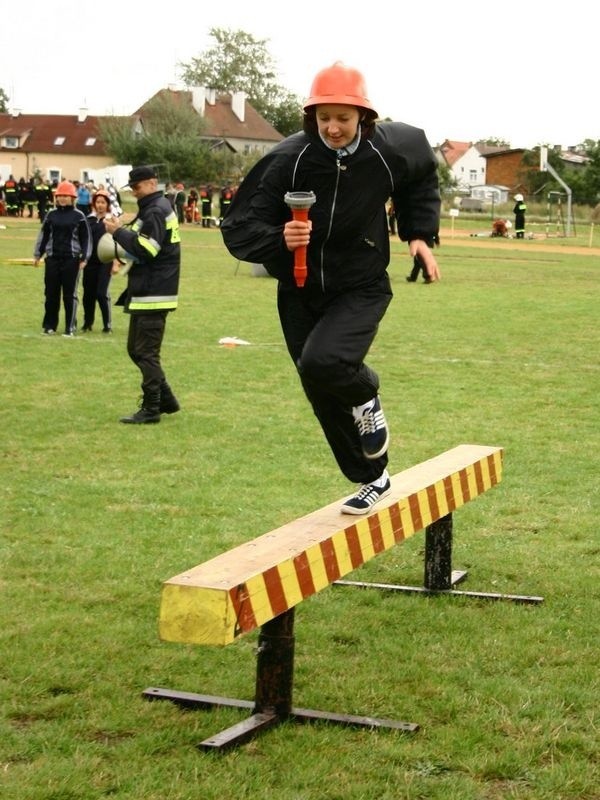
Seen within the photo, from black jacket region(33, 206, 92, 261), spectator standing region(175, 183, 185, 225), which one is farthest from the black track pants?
spectator standing region(175, 183, 185, 225)

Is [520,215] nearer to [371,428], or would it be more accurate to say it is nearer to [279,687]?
[371,428]

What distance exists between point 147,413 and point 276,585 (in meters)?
7.41

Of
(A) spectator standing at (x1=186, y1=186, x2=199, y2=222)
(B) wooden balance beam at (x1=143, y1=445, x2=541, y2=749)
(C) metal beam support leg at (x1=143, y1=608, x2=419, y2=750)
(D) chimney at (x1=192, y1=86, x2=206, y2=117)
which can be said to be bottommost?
(C) metal beam support leg at (x1=143, y1=608, x2=419, y2=750)

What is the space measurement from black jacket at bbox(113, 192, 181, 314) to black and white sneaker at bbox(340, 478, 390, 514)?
6.05 metres

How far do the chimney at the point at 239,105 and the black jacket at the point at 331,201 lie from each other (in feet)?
350

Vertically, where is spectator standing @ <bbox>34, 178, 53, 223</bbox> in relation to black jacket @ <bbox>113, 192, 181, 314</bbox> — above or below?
above

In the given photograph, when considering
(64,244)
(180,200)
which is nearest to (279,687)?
(64,244)

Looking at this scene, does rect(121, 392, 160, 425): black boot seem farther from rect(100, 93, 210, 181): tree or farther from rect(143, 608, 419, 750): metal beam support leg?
rect(100, 93, 210, 181): tree

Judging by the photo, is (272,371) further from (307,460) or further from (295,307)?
(295,307)

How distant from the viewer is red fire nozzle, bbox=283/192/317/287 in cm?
528

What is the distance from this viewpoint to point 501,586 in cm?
712

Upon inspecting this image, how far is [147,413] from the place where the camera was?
12.1 meters

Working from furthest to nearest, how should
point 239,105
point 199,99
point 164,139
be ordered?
point 239,105 < point 199,99 < point 164,139

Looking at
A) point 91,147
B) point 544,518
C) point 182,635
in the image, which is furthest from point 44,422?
point 91,147
